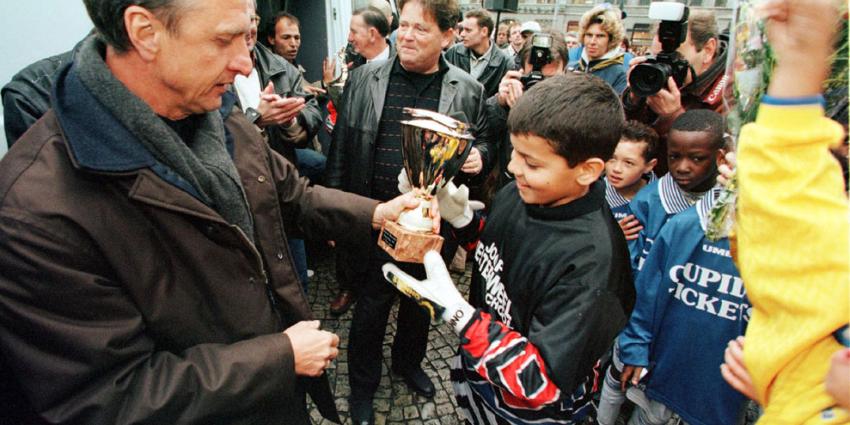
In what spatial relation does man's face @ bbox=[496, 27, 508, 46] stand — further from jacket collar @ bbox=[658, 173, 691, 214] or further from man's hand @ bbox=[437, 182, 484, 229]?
man's hand @ bbox=[437, 182, 484, 229]

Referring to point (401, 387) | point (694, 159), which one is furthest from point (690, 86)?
point (401, 387)

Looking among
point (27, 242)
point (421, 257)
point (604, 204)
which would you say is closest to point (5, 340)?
point (27, 242)

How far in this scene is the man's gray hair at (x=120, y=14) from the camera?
1.18 meters

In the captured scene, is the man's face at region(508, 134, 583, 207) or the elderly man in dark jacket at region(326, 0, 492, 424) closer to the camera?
the man's face at region(508, 134, 583, 207)

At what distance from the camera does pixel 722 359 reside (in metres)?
2.00

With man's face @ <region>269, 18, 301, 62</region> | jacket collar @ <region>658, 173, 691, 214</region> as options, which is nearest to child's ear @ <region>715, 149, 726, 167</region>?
jacket collar @ <region>658, 173, 691, 214</region>

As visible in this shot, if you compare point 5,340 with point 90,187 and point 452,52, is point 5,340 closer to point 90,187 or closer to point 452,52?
point 90,187

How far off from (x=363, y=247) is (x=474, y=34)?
17.2 feet

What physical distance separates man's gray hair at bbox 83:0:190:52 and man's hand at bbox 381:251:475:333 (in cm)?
111

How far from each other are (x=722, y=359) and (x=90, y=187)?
8.30 ft

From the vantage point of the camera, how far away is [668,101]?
2.95 metres

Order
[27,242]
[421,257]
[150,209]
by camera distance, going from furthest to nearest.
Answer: [421,257], [150,209], [27,242]

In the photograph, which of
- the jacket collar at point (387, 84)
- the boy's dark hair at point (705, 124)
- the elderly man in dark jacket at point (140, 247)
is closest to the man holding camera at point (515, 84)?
the jacket collar at point (387, 84)

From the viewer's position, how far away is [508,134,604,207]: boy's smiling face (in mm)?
1571
